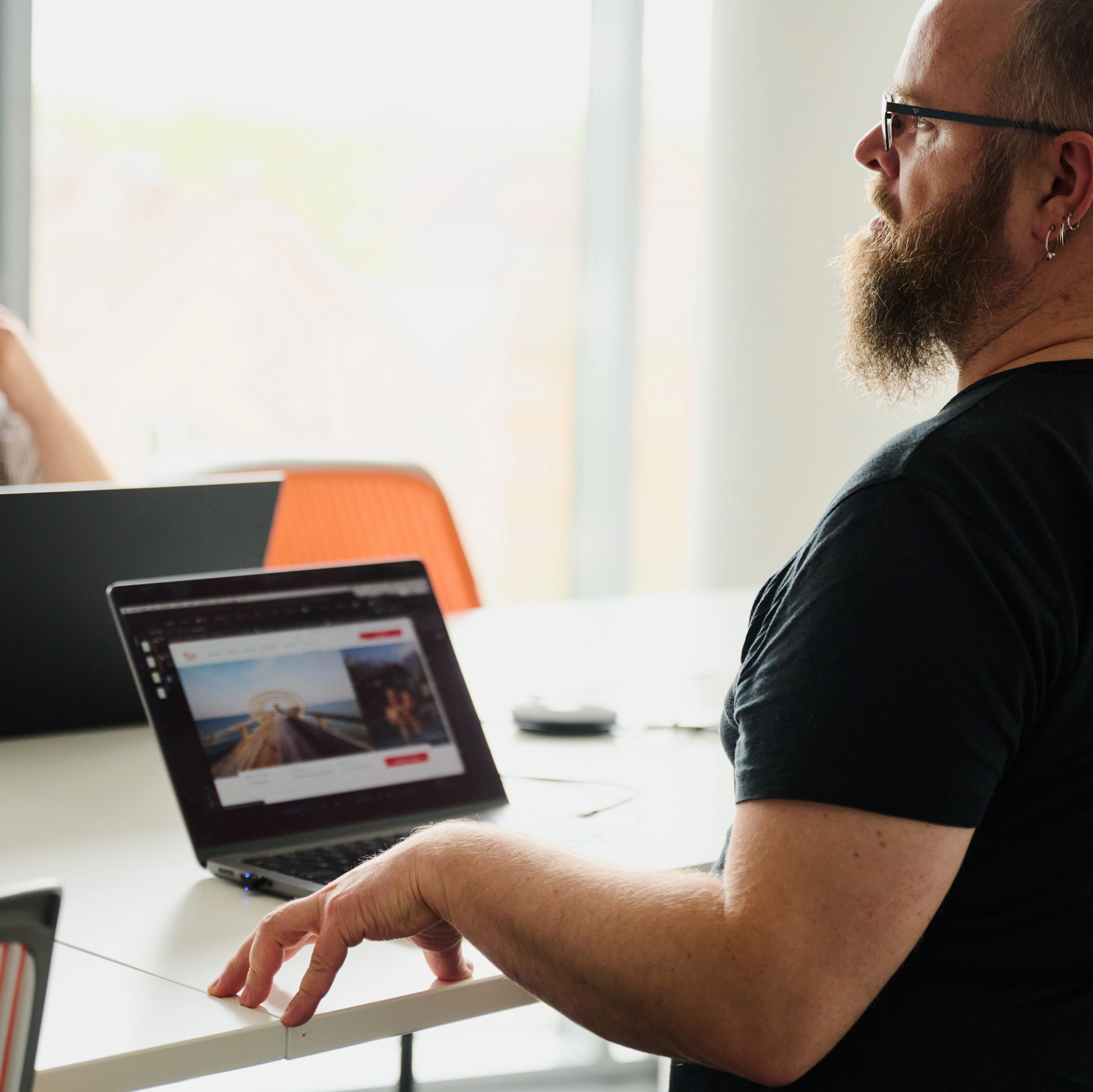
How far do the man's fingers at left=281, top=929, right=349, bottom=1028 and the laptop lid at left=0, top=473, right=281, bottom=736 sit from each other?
73 cm

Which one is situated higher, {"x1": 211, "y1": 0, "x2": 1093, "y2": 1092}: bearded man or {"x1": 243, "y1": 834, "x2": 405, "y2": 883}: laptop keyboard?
{"x1": 211, "y1": 0, "x2": 1093, "y2": 1092}: bearded man

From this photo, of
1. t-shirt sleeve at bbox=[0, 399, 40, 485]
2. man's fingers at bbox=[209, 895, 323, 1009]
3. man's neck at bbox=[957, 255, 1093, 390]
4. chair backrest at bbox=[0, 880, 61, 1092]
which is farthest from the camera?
t-shirt sleeve at bbox=[0, 399, 40, 485]

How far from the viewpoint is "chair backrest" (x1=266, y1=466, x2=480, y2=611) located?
242cm

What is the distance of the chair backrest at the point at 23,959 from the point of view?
1.71ft

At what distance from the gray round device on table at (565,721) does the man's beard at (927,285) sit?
597mm

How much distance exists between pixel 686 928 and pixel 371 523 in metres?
1.77

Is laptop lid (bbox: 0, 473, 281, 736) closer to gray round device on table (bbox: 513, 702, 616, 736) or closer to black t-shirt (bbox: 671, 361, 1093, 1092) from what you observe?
gray round device on table (bbox: 513, 702, 616, 736)

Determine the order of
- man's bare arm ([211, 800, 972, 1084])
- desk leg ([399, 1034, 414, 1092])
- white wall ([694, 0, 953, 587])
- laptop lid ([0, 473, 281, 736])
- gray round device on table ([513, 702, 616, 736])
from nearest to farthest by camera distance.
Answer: man's bare arm ([211, 800, 972, 1084]) → laptop lid ([0, 473, 281, 736]) → gray round device on table ([513, 702, 616, 736]) → desk leg ([399, 1034, 414, 1092]) → white wall ([694, 0, 953, 587])

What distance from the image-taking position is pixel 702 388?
4195mm

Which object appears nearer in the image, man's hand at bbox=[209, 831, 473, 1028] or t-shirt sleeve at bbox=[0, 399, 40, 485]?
man's hand at bbox=[209, 831, 473, 1028]

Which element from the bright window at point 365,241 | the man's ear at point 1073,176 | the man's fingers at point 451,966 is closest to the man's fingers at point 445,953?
the man's fingers at point 451,966

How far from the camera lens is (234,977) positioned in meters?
0.87

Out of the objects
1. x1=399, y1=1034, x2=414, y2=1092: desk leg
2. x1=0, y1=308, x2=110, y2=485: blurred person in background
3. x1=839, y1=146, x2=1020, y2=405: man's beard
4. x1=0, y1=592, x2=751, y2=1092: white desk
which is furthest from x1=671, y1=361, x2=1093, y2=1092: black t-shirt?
x1=0, y1=308, x2=110, y2=485: blurred person in background

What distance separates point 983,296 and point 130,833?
2.84ft
